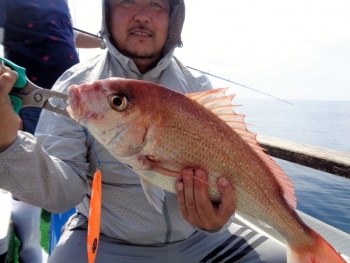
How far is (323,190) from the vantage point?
21.4 ft

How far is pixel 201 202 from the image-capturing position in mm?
1380

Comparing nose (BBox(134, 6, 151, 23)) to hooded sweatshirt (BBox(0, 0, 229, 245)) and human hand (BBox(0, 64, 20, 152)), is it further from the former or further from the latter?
human hand (BBox(0, 64, 20, 152))

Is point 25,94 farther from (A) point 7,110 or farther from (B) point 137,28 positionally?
(B) point 137,28

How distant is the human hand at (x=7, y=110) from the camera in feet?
3.52

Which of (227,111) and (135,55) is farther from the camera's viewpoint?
(135,55)

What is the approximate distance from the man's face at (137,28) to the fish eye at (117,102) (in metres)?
0.96

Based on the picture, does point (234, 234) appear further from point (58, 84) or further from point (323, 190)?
point (323, 190)

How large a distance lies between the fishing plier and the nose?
39.6 inches

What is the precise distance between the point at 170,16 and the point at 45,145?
4.82 ft

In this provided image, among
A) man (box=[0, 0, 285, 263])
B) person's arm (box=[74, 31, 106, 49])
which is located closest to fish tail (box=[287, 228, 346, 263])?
man (box=[0, 0, 285, 263])

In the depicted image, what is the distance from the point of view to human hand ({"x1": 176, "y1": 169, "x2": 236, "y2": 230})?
51.6 inches

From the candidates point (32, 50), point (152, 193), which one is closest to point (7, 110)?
point (152, 193)

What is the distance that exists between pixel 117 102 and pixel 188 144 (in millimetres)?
366

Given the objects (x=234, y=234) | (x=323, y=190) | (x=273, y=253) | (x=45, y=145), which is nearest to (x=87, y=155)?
(x=45, y=145)
